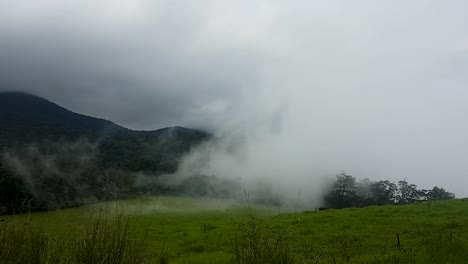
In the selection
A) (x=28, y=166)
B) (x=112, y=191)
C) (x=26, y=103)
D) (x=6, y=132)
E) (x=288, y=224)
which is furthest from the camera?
(x=26, y=103)

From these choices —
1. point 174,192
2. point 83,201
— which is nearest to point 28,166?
point 174,192

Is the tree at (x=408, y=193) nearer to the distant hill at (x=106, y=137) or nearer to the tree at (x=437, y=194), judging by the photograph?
the tree at (x=437, y=194)

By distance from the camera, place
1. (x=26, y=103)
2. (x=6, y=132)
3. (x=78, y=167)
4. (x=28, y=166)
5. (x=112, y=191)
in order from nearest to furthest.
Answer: (x=112, y=191), (x=28, y=166), (x=78, y=167), (x=6, y=132), (x=26, y=103)

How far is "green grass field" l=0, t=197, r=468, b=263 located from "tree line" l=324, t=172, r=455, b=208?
47.8 m

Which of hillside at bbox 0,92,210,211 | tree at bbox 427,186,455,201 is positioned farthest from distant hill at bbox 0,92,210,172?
tree at bbox 427,186,455,201

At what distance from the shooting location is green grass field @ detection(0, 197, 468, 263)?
23.3 ft

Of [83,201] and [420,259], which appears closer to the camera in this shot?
[83,201]

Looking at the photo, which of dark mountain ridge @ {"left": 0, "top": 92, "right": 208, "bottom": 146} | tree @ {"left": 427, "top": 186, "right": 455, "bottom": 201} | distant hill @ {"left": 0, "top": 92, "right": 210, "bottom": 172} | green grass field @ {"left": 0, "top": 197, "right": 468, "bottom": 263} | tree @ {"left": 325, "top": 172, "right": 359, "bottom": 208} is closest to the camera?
green grass field @ {"left": 0, "top": 197, "right": 468, "bottom": 263}

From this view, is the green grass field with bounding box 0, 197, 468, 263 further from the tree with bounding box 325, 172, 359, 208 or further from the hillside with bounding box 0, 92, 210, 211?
the tree with bounding box 325, 172, 359, 208

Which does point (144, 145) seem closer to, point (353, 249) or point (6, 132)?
point (6, 132)

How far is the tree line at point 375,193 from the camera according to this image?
283 feet

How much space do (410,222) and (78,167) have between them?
60214 mm

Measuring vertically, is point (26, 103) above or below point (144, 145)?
above

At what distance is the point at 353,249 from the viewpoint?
787 inches
